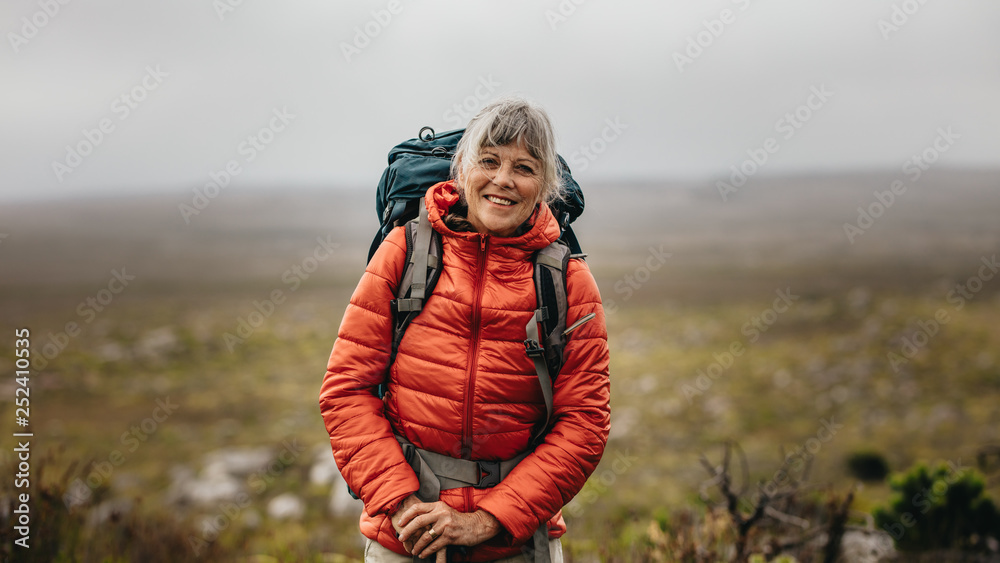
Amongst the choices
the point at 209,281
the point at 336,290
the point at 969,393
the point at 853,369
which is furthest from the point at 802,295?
the point at 209,281

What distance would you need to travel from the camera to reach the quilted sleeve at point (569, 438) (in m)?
2.21

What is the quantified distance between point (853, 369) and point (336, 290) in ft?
91.9

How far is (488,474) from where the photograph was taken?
2.29 metres

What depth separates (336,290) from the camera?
36.9 meters

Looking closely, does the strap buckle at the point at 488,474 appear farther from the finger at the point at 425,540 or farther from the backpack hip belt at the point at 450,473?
the finger at the point at 425,540

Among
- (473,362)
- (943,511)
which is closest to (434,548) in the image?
(473,362)

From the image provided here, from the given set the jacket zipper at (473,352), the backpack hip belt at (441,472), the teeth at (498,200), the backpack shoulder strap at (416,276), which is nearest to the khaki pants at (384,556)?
the backpack hip belt at (441,472)

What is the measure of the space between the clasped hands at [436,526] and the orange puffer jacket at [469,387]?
0.16ft

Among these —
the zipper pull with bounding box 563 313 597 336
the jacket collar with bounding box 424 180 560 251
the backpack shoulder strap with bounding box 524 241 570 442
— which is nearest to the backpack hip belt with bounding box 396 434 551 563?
the backpack shoulder strap with bounding box 524 241 570 442

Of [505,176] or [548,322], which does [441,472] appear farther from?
[505,176]

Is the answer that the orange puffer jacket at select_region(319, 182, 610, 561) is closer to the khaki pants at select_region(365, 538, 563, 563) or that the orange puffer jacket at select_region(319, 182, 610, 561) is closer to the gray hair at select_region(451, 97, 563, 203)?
the khaki pants at select_region(365, 538, 563, 563)

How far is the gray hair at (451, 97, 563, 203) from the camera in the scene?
7.27ft

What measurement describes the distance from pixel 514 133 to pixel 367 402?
1.12 meters

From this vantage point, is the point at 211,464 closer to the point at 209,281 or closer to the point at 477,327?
the point at 477,327
